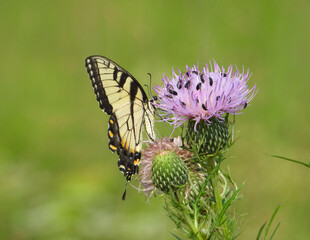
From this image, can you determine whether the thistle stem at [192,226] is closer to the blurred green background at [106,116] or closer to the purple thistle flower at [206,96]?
the purple thistle flower at [206,96]

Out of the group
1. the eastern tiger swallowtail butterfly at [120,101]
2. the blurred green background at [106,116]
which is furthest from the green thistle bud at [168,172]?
the blurred green background at [106,116]

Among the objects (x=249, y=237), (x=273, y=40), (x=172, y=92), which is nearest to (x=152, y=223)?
(x=249, y=237)

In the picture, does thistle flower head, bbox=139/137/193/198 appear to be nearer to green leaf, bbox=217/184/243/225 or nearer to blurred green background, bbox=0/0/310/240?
green leaf, bbox=217/184/243/225

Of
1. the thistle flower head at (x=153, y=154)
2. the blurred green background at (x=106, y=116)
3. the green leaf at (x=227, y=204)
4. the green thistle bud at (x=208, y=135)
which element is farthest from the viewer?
the blurred green background at (x=106, y=116)

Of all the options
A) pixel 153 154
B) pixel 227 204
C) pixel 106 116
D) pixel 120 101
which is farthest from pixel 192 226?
pixel 106 116

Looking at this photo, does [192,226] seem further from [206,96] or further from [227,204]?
[206,96]
